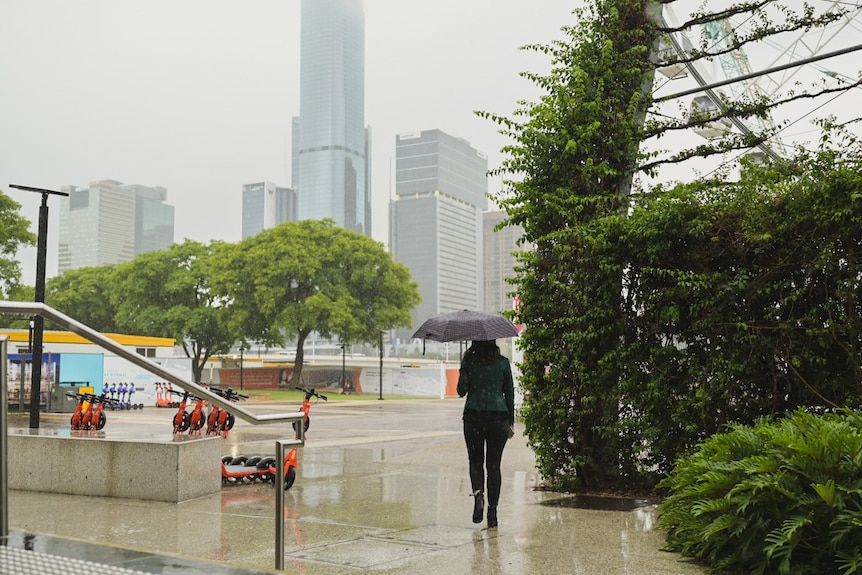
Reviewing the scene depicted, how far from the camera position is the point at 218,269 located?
65.8 meters

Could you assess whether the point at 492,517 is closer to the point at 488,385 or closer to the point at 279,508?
the point at 488,385

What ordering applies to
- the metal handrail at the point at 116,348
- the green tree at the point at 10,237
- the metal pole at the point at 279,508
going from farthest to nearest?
the green tree at the point at 10,237, the metal pole at the point at 279,508, the metal handrail at the point at 116,348

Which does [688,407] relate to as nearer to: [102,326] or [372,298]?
[372,298]

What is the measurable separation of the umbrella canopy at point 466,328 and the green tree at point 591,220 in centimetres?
194

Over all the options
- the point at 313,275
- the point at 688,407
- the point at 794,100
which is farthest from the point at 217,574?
the point at 313,275

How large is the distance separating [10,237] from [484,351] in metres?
40.4

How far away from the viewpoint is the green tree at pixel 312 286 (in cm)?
6144

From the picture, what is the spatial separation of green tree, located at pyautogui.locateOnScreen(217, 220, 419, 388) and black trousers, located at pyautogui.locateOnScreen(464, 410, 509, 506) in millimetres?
52616

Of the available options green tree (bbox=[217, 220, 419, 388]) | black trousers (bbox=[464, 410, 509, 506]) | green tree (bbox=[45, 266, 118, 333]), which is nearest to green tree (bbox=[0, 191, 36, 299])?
green tree (bbox=[217, 220, 419, 388])

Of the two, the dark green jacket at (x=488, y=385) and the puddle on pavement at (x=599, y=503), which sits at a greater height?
the dark green jacket at (x=488, y=385)

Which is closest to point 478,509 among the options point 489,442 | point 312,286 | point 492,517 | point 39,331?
point 492,517

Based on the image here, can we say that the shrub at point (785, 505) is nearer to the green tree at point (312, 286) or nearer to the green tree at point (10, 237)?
the green tree at point (10, 237)

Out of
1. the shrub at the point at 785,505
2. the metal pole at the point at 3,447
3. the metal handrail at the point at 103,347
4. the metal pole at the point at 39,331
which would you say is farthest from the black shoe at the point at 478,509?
the metal pole at the point at 39,331

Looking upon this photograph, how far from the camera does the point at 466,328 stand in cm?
805
